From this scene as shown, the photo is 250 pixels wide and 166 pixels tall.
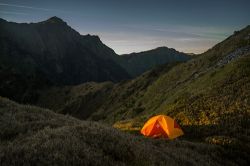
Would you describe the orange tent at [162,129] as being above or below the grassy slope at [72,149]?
below

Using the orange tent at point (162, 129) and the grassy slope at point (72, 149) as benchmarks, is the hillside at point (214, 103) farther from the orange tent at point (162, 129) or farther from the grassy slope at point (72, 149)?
the grassy slope at point (72, 149)

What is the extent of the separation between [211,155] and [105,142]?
9.12 metres

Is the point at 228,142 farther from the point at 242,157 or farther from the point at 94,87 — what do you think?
the point at 94,87

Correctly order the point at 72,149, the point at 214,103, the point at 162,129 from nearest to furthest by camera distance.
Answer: the point at 72,149 → the point at 162,129 → the point at 214,103

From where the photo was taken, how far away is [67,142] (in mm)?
11000

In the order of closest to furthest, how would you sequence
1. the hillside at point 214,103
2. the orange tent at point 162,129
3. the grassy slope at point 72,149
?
the grassy slope at point 72,149, the hillside at point 214,103, the orange tent at point 162,129

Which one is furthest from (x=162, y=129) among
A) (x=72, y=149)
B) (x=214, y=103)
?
(x=72, y=149)

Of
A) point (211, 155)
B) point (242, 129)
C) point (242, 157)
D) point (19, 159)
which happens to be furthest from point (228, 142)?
point (19, 159)

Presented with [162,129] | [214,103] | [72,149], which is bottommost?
[162,129]

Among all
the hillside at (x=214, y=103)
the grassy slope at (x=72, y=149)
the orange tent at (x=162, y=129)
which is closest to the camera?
the grassy slope at (x=72, y=149)

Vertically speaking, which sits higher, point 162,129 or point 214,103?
point 214,103

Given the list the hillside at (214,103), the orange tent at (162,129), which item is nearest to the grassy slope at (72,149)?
the hillside at (214,103)

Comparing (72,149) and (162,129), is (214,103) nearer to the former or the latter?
(162,129)

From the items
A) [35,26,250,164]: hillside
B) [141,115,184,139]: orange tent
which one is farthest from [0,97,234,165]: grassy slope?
[141,115,184,139]: orange tent
